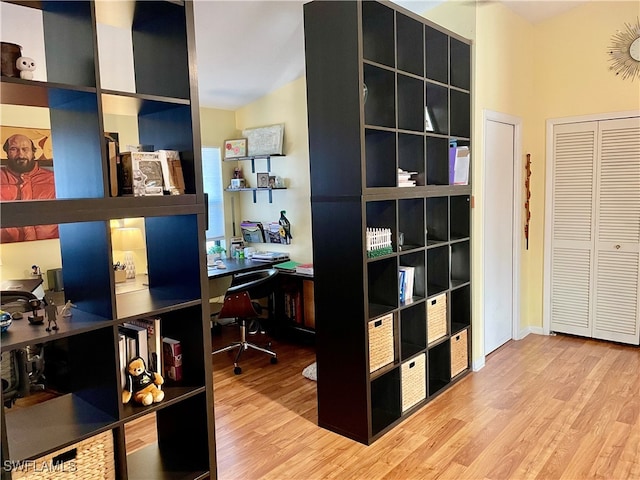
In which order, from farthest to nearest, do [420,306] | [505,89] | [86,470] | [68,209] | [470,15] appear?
1. [505,89]
2. [470,15]
3. [420,306]
4. [86,470]
5. [68,209]

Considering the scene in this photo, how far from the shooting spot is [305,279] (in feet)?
15.3

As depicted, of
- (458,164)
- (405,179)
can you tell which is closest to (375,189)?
(405,179)

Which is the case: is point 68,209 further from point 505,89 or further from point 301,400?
point 505,89

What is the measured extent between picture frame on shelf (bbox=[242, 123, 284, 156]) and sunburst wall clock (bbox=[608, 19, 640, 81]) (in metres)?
3.13

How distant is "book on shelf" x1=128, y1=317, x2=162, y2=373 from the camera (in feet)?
6.32

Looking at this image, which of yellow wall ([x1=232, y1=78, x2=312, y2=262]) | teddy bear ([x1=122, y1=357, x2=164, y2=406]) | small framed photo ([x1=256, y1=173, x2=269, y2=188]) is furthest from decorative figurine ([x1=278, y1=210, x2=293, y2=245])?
teddy bear ([x1=122, y1=357, x2=164, y2=406])

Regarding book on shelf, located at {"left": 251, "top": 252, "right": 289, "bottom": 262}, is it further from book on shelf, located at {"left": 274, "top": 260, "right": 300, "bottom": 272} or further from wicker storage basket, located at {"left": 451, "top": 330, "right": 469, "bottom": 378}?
wicker storage basket, located at {"left": 451, "top": 330, "right": 469, "bottom": 378}

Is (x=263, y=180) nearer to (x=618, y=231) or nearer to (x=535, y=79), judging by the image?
Answer: (x=535, y=79)

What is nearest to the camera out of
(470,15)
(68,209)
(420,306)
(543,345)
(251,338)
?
(68,209)

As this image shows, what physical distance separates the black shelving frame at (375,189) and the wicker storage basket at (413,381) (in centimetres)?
3

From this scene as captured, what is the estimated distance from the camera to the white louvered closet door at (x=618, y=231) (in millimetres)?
4297

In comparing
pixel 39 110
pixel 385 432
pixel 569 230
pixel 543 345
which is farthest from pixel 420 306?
pixel 39 110

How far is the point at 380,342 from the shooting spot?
9.98 ft

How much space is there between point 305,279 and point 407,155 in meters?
1.72
